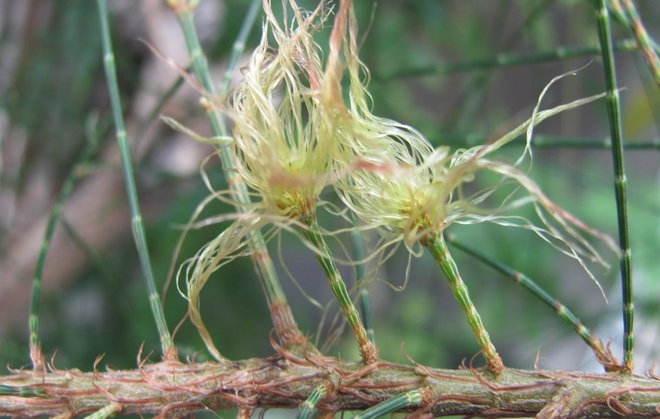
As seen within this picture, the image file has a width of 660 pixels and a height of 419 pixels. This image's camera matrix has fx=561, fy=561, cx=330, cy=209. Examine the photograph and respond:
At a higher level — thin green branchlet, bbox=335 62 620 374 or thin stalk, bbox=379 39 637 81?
thin stalk, bbox=379 39 637 81

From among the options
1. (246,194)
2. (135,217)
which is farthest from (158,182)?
(246,194)

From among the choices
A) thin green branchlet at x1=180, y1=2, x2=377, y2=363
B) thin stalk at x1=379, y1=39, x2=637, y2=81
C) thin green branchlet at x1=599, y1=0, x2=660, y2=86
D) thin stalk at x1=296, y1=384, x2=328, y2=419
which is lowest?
Answer: thin stalk at x1=296, y1=384, x2=328, y2=419

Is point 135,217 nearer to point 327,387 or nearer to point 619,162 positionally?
point 327,387

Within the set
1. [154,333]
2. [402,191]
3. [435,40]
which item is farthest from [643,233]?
[402,191]

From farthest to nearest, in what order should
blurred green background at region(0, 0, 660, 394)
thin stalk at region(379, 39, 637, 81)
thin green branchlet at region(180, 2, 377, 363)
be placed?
blurred green background at region(0, 0, 660, 394) → thin stalk at region(379, 39, 637, 81) → thin green branchlet at region(180, 2, 377, 363)

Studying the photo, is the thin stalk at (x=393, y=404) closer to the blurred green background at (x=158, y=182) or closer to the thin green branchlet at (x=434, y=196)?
the thin green branchlet at (x=434, y=196)

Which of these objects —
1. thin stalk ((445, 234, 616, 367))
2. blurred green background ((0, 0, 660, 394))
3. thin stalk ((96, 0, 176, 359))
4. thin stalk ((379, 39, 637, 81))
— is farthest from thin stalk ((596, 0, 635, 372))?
blurred green background ((0, 0, 660, 394))

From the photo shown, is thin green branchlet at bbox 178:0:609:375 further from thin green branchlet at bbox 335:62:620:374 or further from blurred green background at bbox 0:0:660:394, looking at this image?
blurred green background at bbox 0:0:660:394

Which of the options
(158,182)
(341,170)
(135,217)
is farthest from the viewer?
(158,182)
